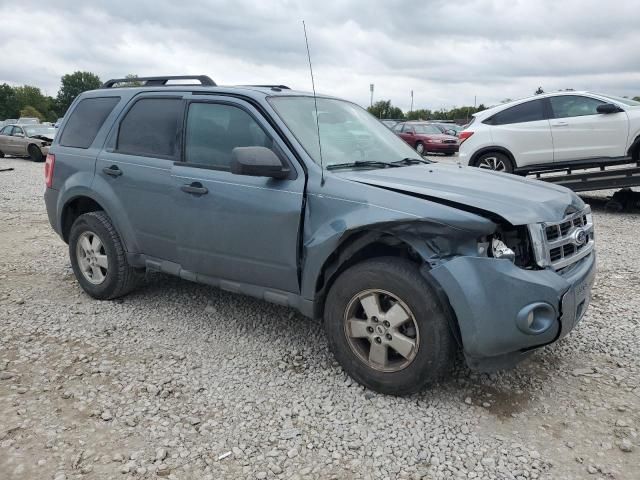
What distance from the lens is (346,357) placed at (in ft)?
10.8

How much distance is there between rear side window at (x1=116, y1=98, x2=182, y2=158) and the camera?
4188 millimetres

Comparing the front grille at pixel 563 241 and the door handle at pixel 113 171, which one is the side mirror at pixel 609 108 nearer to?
the front grille at pixel 563 241

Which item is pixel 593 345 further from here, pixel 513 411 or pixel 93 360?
pixel 93 360

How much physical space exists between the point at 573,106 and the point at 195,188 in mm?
7934

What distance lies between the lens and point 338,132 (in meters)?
3.89

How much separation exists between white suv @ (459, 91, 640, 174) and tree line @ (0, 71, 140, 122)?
330ft

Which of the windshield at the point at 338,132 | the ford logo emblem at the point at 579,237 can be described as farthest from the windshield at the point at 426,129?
the ford logo emblem at the point at 579,237

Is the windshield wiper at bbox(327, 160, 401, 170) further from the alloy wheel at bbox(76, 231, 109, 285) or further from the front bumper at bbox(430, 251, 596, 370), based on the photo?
the alloy wheel at bbox(76, 231, 109, 285)

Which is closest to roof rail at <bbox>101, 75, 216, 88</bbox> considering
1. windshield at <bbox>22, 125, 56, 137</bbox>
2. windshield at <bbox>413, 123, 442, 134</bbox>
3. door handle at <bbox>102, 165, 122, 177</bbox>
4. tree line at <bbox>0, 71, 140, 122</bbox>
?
door handle at <bbox>102, 165, 122, 177</bbox>

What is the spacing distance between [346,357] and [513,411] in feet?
3.31

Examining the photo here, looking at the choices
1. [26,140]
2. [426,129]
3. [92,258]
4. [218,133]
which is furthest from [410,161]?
[26,140]

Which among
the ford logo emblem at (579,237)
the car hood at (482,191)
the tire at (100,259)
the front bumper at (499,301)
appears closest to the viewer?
the front bumper at (499,301)

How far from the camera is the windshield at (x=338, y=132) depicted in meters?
3.63

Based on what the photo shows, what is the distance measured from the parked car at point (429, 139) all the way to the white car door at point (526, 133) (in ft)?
39.0
